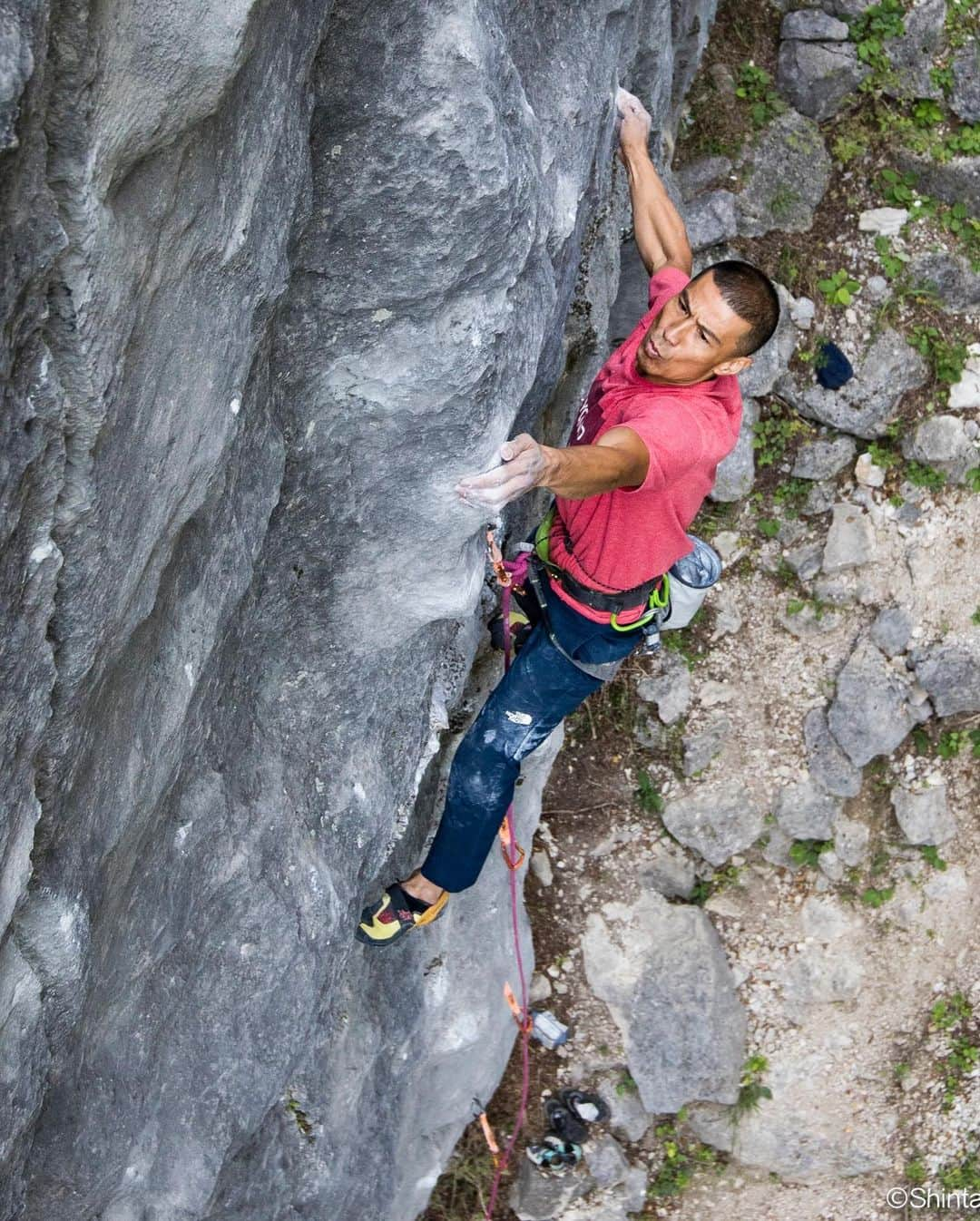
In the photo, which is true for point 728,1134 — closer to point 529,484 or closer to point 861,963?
point 861,963

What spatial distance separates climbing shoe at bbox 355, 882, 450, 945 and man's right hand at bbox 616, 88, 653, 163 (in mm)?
3264

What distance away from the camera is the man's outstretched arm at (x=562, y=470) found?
3.22 m

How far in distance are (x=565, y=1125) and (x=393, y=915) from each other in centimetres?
241

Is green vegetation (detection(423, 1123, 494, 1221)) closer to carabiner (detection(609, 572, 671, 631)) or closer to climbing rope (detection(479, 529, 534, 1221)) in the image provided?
climbing rope (detection(479, 529, 534, 1221))

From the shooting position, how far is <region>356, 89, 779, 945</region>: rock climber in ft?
11.4

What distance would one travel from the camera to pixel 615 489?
12.0 feet

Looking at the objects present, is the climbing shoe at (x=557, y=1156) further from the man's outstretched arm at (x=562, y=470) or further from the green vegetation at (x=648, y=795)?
the man's outstretched arm at (x=562, y=470)

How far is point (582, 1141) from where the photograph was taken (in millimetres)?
6664

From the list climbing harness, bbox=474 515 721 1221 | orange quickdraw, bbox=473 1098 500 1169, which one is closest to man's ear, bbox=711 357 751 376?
climbing harness, bbox=474 515 721 1221

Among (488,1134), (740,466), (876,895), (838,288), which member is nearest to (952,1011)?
(876,895)

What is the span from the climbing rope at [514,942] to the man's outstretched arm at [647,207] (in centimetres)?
132

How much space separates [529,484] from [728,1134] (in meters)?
4.99

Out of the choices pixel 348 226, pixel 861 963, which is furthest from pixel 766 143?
Answer: pixel 861 963

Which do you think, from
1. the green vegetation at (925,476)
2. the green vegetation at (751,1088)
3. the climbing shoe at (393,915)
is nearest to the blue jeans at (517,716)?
the climbing shoe at (393,915)
